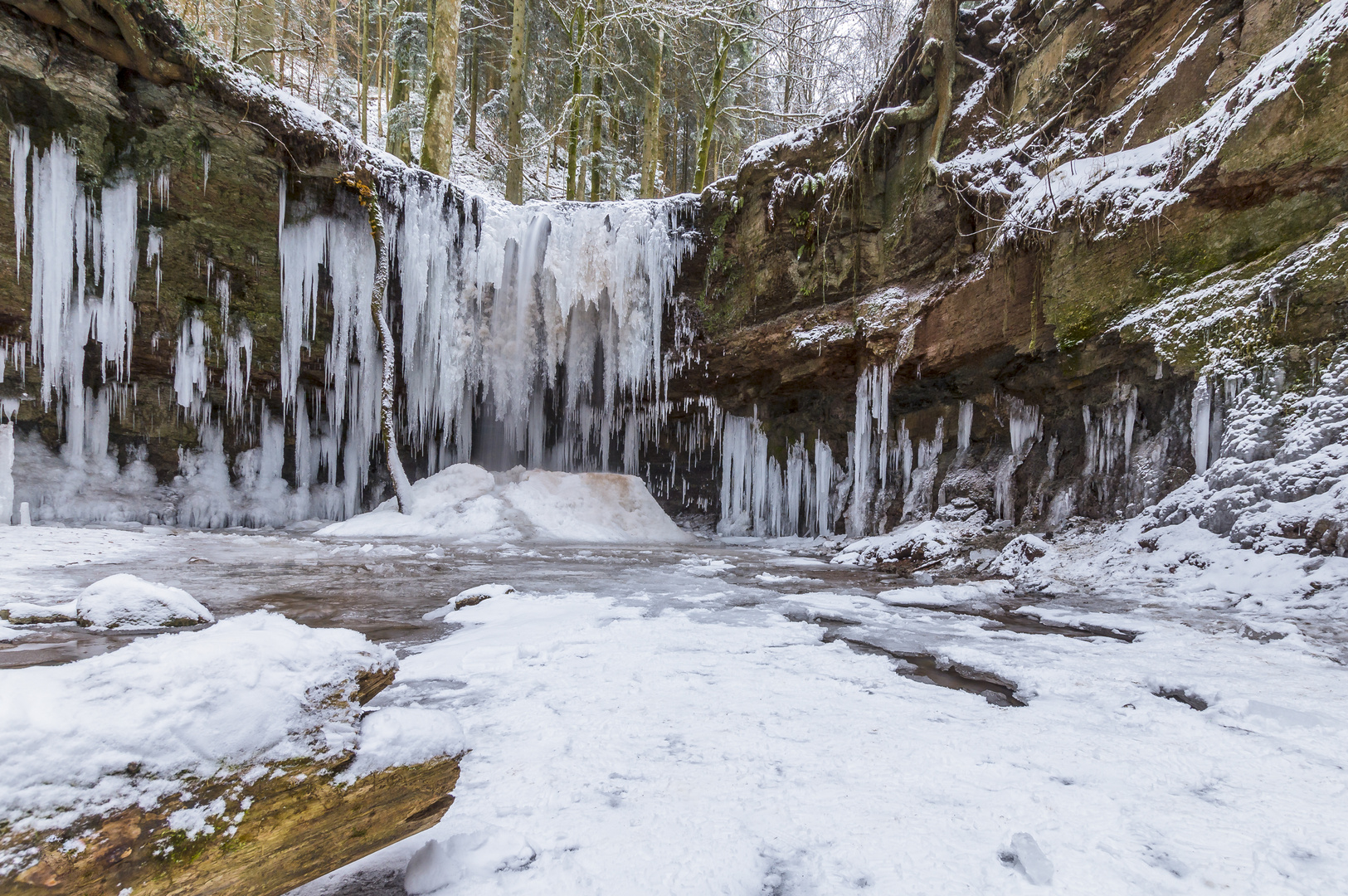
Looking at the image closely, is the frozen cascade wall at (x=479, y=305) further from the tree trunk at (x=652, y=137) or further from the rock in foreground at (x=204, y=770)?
the rock in foreground at (x=204, y=770)

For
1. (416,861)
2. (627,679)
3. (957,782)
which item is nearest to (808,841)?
(957,782)

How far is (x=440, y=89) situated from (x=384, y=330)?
14.4ft

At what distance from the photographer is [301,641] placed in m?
1.28

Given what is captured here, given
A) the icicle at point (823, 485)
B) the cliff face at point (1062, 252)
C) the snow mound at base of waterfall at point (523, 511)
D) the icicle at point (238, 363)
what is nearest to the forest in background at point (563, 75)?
the cliff face at point (1062, 252)

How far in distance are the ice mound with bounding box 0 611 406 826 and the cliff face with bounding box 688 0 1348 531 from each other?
246 inches

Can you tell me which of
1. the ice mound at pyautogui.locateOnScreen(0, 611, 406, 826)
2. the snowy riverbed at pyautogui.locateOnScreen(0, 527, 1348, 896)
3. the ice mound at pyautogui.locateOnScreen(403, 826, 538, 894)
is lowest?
the snowy riverbed at pyautogui.locateOnScreen(0, 527, 1348, 896)

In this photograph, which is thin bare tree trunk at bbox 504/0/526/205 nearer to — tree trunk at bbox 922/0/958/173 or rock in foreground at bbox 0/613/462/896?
tree trunk at bbox 922/0/958/173

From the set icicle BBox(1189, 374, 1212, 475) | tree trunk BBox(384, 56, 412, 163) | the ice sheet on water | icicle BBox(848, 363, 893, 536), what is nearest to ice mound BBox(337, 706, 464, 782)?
the ice sheet on water

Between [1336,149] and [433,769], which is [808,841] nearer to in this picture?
[433,769]

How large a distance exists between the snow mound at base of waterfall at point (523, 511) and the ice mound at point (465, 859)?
26.5 ft

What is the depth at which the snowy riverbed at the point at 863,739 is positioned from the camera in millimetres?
1135

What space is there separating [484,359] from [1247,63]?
10.5m

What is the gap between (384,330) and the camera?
940 cm

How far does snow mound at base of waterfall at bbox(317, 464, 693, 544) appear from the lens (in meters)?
9.12
